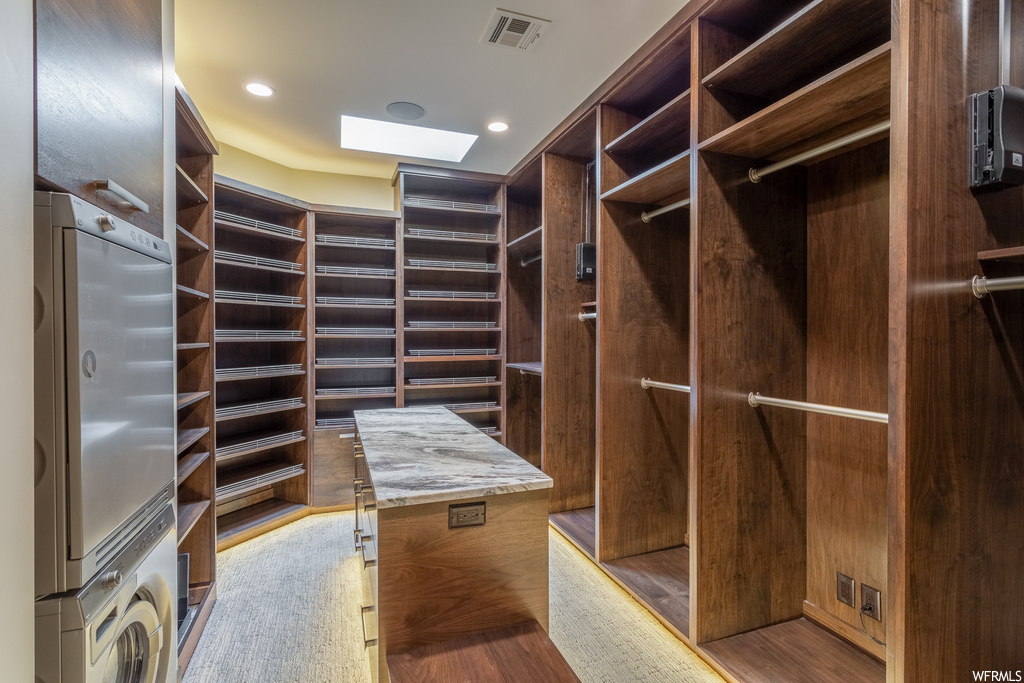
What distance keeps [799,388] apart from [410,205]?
2943 millimetres

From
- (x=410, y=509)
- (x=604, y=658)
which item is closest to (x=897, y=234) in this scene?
(x=410, y=509)

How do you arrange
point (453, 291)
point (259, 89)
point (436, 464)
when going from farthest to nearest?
point (453, 291) → point (259, 89) → point (436, 464)

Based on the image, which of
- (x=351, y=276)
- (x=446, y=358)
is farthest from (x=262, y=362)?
(x=446, y=358)

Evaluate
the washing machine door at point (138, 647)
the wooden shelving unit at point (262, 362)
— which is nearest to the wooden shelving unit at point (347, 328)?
the wooden shelving unit at point (262, 362)

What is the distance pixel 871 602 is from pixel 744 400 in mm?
900

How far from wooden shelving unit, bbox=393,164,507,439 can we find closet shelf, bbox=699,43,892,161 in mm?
2322

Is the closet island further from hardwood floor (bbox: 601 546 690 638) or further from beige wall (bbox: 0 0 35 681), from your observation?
hardwood floor (bbox: 601 546 690 638)

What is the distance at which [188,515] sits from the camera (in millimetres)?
2068

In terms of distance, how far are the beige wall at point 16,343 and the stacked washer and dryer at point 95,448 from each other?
0.03 m

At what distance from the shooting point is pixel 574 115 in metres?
2.84

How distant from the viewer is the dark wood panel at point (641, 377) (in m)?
2.62

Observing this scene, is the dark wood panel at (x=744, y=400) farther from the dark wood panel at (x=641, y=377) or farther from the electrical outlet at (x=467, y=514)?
the electrical outlet at (x=467, y=514)

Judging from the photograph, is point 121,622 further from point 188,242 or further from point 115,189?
point 188,242

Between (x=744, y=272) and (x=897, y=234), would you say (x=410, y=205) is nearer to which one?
(x=744, y=272)
